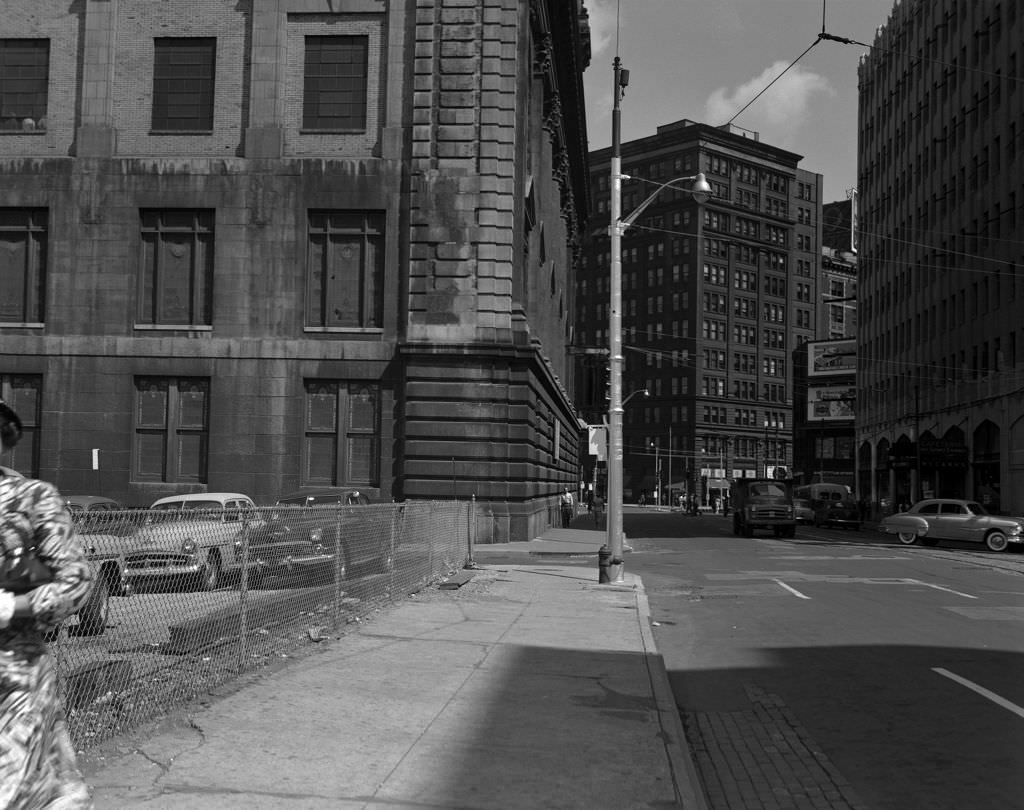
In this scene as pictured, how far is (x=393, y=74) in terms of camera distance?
32.2 meters

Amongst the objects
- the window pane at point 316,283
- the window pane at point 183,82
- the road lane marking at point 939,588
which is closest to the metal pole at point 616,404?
the road lane marking at point 939,588

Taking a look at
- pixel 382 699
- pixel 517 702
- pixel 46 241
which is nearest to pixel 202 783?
pixel 382 699

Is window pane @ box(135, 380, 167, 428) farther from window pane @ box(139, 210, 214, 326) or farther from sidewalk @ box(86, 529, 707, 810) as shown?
sidewalk @ box(86, 529, 707, 810)

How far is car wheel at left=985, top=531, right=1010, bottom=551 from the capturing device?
33969 mm

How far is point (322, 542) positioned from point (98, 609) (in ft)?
13.7

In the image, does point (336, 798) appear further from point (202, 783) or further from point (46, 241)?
point (46, 241)

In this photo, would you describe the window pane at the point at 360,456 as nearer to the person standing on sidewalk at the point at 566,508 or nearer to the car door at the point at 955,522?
the car door at the point at 955,522

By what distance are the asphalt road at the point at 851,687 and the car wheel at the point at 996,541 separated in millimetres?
14410

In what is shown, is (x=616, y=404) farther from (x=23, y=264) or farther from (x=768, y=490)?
(x=768, y=490)

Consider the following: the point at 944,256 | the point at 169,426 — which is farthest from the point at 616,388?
the point at 944,256

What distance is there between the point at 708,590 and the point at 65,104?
81.2ft

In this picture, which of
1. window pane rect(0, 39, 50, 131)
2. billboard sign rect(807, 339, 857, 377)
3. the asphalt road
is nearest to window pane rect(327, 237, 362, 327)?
window pane rect(0, 39, 50, 131)

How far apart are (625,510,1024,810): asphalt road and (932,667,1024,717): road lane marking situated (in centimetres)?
2

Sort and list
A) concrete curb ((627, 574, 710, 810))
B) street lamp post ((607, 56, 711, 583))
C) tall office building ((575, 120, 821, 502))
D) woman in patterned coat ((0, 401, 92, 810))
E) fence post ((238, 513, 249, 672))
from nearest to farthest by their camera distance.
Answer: woman in patterned coat ((0, 401, 92, 810)) → concrete curb ((627, 574, 710, 810)) → fence post ((238, 513, 249, 672)) → street lamp post ((607, 56, 711, 583)) → tall office building ((575, 120, 821, 502))
